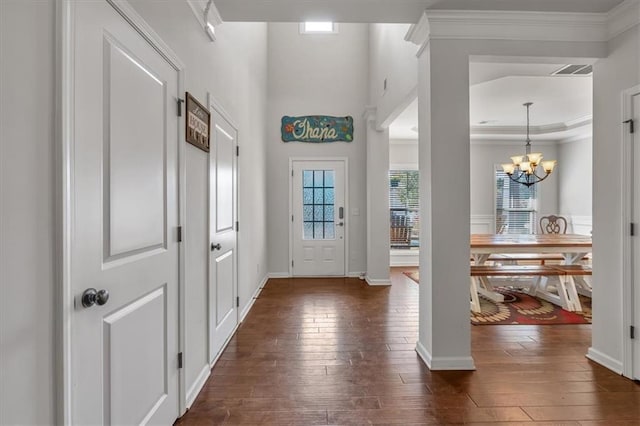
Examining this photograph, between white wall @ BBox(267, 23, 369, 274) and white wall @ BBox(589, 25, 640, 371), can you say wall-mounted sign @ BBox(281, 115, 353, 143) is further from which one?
white wall @ BBox(589, 25, 640, 371)

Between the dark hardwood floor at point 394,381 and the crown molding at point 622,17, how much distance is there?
2541 mm

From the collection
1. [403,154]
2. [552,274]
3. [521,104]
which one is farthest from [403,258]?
[521,104]

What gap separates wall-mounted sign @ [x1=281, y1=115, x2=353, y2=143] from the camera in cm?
575

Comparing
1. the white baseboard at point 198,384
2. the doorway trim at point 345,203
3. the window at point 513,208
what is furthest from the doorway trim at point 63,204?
the window at point 513,208

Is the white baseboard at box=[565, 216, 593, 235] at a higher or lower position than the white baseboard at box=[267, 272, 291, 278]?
higher

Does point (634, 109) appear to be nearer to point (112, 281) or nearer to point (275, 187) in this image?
point (112, 281)

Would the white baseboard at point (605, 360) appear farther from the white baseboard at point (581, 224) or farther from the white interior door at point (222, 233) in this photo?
the white baseboard at point (581, 224)

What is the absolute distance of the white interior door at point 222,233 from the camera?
253cm

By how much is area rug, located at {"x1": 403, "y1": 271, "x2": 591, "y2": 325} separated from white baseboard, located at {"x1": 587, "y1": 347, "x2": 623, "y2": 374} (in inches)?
31.2

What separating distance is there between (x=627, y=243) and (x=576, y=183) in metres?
5.60

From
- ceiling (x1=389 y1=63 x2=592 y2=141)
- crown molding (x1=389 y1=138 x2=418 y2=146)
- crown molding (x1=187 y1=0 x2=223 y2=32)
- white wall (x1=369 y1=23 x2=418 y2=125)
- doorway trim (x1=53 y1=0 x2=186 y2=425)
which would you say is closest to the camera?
doorway trim (x1=53 y1=0 x2=186 y2=425)

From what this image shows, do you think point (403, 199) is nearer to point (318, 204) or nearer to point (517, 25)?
point (318, 204)

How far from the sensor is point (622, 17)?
7.89ft

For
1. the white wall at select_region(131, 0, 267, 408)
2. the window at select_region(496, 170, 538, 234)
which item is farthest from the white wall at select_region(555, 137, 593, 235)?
the white wall at select_region(131, 0, 267, 408)
